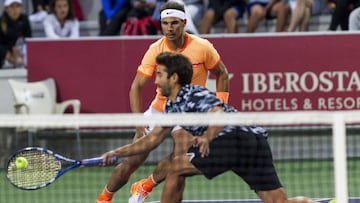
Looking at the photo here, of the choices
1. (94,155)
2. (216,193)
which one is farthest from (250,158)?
(94,155)

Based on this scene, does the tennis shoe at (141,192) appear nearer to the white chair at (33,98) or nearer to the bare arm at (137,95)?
the bare arm at (137,95)

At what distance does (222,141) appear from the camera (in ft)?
26.8

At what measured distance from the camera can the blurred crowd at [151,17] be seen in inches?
588

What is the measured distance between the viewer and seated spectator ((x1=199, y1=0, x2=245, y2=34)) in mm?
15133

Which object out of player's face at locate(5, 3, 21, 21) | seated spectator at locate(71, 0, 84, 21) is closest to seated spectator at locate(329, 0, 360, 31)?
seated spectator at locate(71, 0, 84, 21)

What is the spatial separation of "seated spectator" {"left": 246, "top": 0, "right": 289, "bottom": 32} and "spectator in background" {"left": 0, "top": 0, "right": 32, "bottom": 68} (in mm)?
2896

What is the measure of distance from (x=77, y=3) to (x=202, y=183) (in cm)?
485

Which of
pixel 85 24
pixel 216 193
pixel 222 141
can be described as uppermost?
pixel 85 24

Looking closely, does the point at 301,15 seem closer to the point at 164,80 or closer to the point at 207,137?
the point at 164,80

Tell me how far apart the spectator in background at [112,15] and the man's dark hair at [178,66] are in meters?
7.14

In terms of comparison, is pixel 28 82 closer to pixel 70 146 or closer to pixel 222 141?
pixel 70 146

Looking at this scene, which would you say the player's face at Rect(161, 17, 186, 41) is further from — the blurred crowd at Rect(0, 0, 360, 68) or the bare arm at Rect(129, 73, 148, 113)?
the blurred crowd at Rect(0, 0, 360, 68)

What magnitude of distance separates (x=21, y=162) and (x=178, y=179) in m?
1.15

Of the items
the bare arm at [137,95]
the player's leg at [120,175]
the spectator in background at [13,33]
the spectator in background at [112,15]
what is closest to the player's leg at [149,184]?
the player's leg at [120,175]
